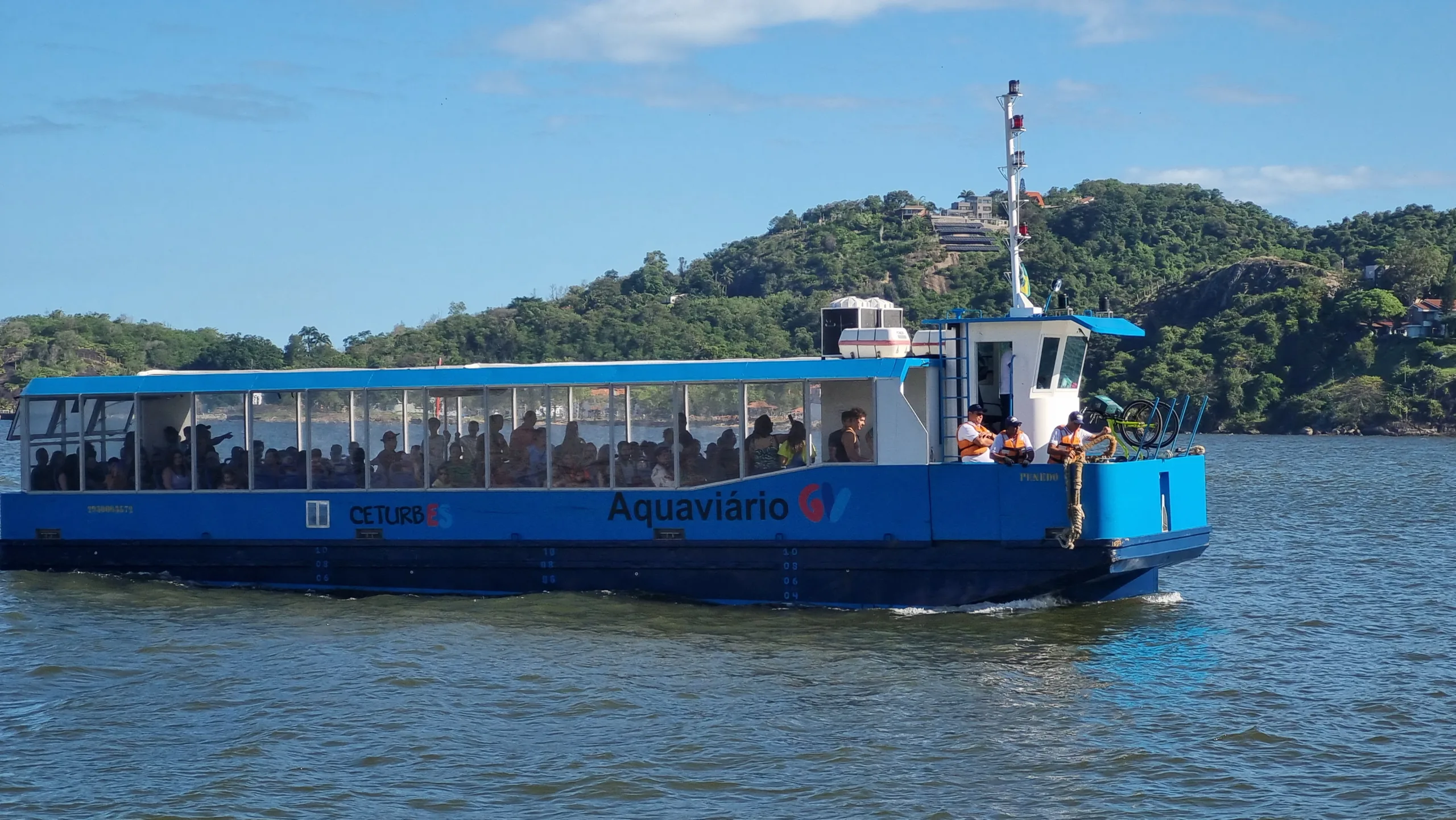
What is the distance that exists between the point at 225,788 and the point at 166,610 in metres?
7.23

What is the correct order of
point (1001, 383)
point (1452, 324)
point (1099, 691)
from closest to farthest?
point (1099, 691)
point (1001, 383)
point (1452, 324)

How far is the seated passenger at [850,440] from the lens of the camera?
53.5 ft

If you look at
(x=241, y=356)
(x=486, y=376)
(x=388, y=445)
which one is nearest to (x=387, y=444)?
(x=388, y=445)

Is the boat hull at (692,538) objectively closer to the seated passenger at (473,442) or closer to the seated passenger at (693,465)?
the seated passenger at (693,465)

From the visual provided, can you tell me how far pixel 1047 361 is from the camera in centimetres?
1658

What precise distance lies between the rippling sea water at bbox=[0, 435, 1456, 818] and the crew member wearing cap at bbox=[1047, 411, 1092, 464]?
186 cm

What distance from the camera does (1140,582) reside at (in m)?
17.6

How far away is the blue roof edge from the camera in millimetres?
16453

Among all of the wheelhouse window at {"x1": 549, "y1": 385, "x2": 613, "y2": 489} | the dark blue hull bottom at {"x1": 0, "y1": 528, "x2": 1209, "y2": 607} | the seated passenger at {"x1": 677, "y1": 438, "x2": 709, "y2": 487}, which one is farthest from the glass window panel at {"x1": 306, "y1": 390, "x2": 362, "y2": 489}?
the seated passenger at {"x1": 677, "y1": 438, "x2": 709, "y2": 487}

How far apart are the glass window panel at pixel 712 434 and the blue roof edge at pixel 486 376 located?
0.18 meters

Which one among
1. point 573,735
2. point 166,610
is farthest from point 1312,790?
point 166,610

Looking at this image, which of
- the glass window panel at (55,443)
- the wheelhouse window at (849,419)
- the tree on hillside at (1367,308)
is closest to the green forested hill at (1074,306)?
the tree on hillside at (1367,308)

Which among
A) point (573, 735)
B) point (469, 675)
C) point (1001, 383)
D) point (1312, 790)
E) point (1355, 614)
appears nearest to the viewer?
point (1312, 790)

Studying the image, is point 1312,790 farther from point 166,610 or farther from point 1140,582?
point 166,610
